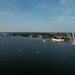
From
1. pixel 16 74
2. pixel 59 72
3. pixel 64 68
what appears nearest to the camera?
pixel 16 74

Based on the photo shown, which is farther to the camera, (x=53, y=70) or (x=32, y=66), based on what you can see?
(x=32, y=66)

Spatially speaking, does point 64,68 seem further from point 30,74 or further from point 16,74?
point 16,74

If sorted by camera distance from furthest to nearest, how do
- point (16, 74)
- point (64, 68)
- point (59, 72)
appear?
point (64, 68) < point (59, 72) < point (16, 74)

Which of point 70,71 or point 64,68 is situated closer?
point 70,71

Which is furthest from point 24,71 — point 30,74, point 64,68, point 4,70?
point 64,68

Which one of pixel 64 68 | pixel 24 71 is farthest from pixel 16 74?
A: pixel 64 68

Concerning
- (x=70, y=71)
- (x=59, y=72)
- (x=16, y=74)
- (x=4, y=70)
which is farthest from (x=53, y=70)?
(x=4, y=70)

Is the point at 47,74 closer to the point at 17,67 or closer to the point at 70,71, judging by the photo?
the point at 70,71
